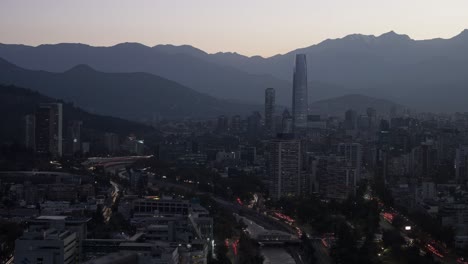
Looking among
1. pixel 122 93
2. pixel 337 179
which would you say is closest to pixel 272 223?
pixel 337 179

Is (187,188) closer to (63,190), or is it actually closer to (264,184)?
(264,184)

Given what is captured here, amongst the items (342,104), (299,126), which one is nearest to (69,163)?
(299,126)

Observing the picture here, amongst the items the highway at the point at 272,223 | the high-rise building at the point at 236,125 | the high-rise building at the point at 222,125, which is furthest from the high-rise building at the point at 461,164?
the high-rise building at the point at 222,125

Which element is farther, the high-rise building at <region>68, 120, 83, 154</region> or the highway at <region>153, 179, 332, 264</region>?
the high-rise building at <region>68, 120, 83, 154</region>

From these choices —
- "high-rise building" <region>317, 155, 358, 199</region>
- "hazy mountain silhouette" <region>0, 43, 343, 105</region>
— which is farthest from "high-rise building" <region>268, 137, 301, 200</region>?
"hazy mountain silhouette" <region>0, 43, 343, 105</region>

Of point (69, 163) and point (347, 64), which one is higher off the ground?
point (347, 64)

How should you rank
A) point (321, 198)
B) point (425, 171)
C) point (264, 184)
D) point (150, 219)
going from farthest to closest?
point (425, 171) → point (264, 184) → point (321, 198) → point (150, 219)

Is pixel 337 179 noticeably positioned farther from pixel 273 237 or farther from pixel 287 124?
pixel 287 124

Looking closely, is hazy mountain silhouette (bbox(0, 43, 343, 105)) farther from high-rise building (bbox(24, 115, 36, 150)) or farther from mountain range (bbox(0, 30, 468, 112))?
high-rise building (bbox(24, 115, 36, 150))
